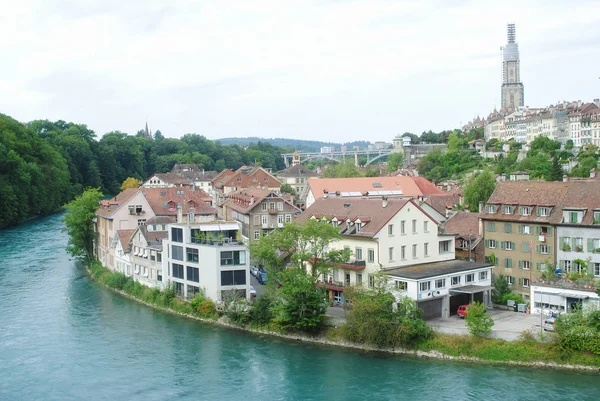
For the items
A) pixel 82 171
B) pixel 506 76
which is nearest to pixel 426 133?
pixel 506 76

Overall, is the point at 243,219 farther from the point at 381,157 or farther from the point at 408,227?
the point at 381,157

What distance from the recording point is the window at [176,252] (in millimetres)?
36634

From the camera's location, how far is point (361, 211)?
118ft

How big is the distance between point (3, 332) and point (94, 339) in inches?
178

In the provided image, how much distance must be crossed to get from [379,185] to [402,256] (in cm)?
3278

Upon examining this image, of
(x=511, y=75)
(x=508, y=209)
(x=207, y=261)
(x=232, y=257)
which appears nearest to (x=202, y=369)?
(x=232, y=257)

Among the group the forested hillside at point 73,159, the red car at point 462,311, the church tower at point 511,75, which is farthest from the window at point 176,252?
the church tower at point 511,75

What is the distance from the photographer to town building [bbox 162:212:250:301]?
34.5 meters

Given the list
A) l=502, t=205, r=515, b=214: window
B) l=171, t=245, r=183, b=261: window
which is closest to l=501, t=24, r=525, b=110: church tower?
l=502, t=205, r=515, b=214: window

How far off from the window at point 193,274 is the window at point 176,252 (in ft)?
3.05

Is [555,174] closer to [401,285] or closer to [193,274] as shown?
[401,285]

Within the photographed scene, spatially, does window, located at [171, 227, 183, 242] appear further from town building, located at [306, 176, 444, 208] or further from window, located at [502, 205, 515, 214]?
town building, located at [306, 176, 444, 208]

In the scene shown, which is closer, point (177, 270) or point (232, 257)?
point (232, 257)

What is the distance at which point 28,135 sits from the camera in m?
94.4
